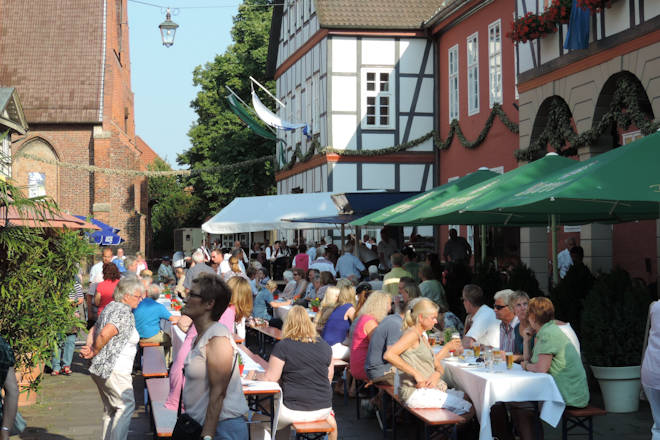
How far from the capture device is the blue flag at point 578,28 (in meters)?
15.7

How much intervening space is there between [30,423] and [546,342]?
19.5 ft

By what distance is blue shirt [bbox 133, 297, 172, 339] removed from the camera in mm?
12664

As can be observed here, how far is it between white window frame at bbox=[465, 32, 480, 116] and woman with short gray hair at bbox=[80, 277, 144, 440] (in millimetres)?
19016

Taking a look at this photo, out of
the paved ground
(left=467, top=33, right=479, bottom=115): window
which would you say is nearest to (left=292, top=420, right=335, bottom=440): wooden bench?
the paved ground

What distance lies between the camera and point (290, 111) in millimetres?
36344

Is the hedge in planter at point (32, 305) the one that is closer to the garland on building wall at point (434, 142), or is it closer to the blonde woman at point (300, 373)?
the blonde woman at point (300, 373)

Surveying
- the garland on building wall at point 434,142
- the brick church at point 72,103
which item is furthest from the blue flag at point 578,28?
the brick church at point 72,103

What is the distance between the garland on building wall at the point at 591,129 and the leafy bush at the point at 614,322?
407 cm

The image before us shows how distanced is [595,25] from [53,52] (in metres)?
33.0

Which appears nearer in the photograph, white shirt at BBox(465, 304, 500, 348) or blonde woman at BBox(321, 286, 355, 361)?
white shirt at BBox(465, 304, 500, 348)

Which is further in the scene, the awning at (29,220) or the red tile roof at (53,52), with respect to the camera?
the red tile roof at (53,52)

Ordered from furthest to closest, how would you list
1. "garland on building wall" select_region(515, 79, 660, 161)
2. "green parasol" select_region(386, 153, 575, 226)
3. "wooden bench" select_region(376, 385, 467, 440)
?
"garland on building wall" select_region(515, 79, 660, 161), "green parasol" select_region(386, 153, 575, 226), "wooden bench" select_region(376, 385, 467, 440)

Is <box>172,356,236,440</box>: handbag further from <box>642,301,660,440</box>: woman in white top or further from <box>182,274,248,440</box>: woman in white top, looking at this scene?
<box>642,301,660,440</box>: woman in white top

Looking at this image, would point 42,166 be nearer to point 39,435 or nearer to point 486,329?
point 39,435
